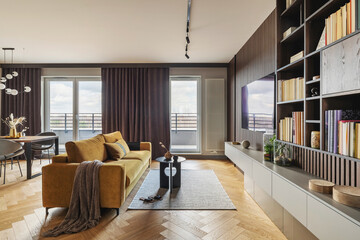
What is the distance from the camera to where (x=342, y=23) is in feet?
4.17

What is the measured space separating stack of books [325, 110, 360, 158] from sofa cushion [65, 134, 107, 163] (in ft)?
8.30

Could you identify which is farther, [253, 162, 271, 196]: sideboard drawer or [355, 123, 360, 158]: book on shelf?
[253, 162, 271, 196]: sideboard drawer

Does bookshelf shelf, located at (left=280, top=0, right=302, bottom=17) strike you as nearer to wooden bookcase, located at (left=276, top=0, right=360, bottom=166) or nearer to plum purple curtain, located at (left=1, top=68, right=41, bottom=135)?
wooden bookcase, located at (left=276, top=0, right=360, bottom=166)

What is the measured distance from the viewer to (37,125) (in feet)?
17.4

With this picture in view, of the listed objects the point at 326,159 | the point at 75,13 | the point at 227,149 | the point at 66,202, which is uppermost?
the point at 75,13

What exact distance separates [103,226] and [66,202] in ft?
1.92

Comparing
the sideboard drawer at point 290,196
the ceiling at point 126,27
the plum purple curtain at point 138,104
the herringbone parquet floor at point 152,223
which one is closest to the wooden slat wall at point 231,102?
the ceiling at point 126,27

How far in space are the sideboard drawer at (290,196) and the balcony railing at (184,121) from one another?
12.3 feet

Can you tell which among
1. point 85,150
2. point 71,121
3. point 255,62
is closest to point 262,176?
point 255,62

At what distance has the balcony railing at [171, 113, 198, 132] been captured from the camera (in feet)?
18.4

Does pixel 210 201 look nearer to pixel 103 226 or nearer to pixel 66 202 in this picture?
pixel 103 226

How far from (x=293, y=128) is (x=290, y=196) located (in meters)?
0.63

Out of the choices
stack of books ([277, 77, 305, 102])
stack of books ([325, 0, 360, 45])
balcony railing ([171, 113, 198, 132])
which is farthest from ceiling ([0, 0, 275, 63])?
balcony railing ([171, 113, 198, 132])

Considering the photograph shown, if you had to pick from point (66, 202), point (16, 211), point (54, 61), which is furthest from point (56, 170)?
point (54, 61)
